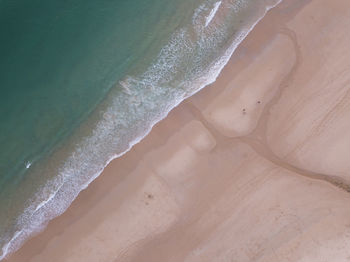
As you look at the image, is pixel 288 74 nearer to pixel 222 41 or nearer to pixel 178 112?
pixel 222 41

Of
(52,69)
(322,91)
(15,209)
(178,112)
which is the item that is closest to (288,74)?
(322,91)

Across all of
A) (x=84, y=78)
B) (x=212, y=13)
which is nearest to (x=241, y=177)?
(x=212, y=13)

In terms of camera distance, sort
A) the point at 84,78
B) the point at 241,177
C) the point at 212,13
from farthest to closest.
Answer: the point at 212,13 → the point at 84,78 → the point at 241,177

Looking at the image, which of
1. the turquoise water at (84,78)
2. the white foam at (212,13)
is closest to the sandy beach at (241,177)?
the turquoise water at (84,78)

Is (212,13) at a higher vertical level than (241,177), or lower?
higher

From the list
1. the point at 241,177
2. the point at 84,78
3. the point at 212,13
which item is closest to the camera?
the point at 241,177

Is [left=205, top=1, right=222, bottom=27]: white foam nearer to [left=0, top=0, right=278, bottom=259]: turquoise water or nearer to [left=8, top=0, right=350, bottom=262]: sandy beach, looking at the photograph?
[left=0, top=0, right=278, bottom=259]: turquoise water

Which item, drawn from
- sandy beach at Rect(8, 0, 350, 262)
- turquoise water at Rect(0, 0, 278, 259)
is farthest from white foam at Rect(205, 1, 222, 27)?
sandy beach at Rect(8, 0, 350, 262)

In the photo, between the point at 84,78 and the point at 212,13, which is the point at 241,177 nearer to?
the point at 212,13
